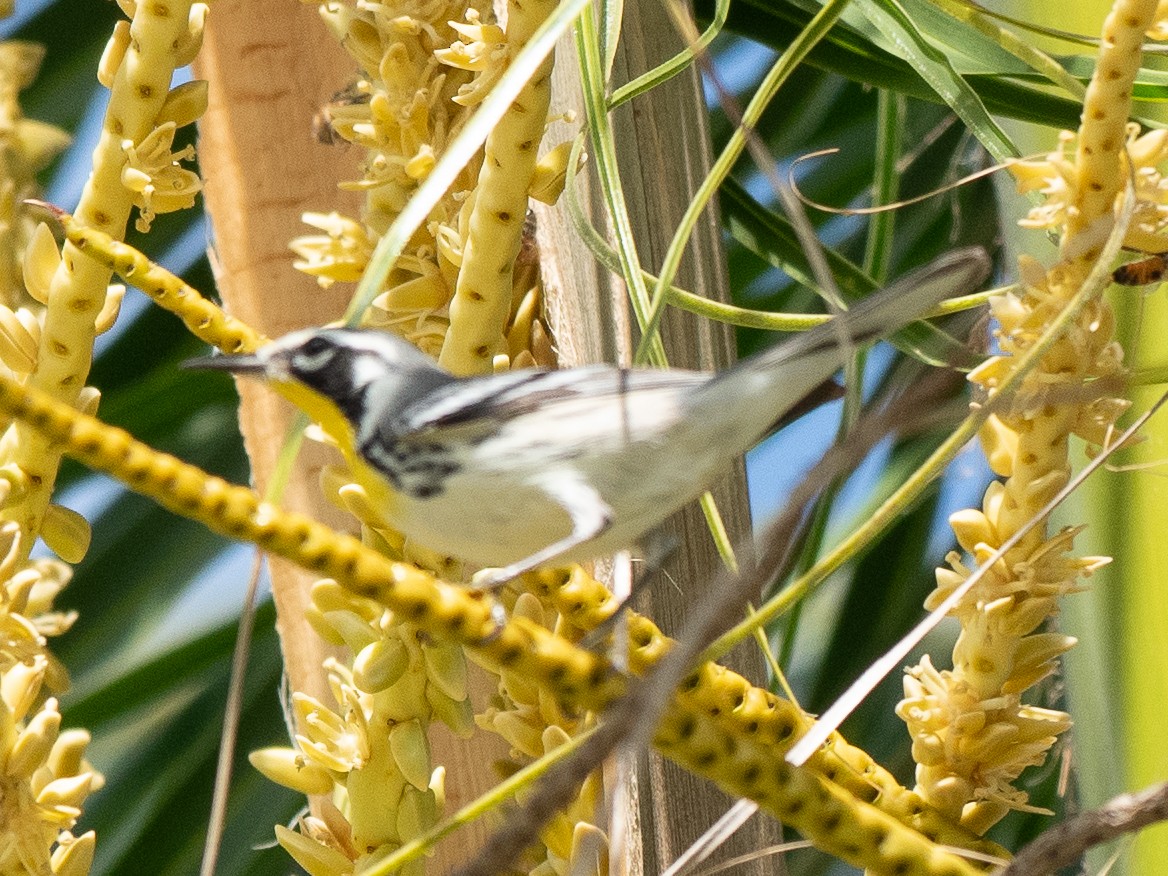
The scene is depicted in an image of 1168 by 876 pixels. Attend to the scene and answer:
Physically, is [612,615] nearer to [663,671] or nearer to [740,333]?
[663,671]

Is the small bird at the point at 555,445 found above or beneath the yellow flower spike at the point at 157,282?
beneath

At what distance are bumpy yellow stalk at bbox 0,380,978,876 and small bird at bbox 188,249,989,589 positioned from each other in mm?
96

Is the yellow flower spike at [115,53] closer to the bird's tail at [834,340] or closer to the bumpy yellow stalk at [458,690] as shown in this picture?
the bumpy yellow stalk at [458,690]

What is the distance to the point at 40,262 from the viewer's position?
363 millimetres

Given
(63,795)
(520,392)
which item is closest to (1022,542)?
(520,392)

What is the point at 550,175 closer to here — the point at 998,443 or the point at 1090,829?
the point at 998,443

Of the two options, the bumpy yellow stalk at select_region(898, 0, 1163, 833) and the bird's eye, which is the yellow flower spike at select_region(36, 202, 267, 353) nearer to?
the bird's eye

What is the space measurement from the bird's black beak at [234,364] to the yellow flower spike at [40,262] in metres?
0.07

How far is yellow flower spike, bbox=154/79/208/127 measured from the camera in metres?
0.36

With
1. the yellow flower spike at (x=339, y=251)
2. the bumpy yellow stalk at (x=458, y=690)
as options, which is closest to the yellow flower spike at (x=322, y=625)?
the bumpy yellow stalk at (x=458, y=690)

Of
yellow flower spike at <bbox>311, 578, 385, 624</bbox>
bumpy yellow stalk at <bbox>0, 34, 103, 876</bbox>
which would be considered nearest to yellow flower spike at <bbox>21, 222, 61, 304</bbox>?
bumpy yellow stalk at <bbox>0, 34, 103, 876</bbox>

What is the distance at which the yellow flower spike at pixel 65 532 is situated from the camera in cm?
36

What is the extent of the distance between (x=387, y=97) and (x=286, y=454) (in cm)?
15

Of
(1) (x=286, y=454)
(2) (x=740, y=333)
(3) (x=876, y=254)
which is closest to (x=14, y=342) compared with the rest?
(1) (x=286, y=454)
